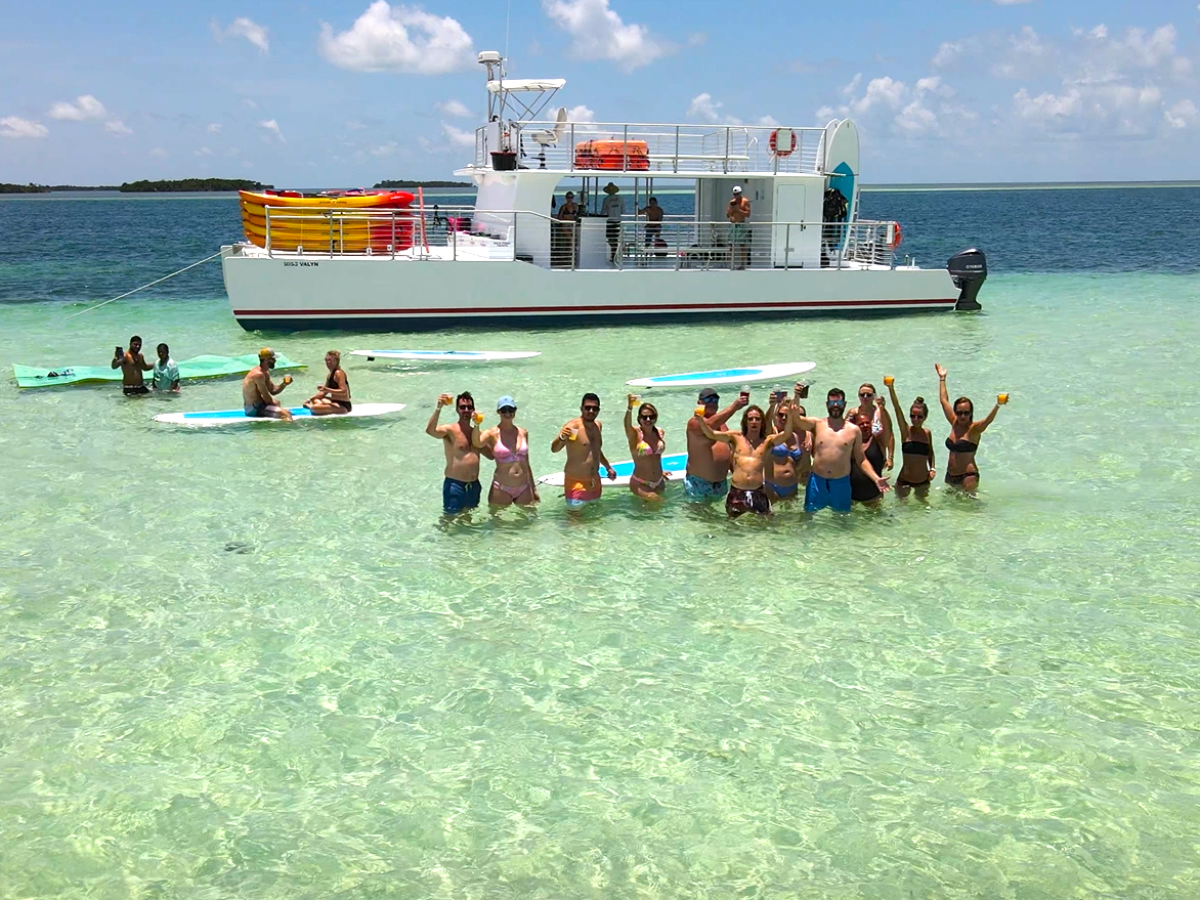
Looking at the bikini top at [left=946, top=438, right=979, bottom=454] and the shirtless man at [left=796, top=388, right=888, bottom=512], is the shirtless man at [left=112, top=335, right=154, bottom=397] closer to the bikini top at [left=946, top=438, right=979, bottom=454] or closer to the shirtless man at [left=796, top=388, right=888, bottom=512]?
the shirtless man at [left=796, top=388, right=888, bottom=512]

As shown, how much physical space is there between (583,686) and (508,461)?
3.40m

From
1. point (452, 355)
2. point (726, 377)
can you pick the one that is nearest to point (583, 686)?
point (726, 377)

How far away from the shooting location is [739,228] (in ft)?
76.1

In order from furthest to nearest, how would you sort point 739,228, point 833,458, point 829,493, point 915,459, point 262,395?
point 739,228 < point 262,395 < point 915,459 < point 829,493 < point 833,458

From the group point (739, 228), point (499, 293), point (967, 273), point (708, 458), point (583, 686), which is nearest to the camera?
point (583, 686)

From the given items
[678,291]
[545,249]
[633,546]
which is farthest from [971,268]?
[633,546]

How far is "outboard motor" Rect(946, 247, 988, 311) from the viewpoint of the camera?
83.4ft

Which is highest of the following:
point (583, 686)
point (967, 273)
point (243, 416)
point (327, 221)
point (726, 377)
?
point (327, 221)

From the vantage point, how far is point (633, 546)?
9.66m

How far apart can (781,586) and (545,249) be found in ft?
47.7

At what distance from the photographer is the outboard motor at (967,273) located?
25422 millimetres

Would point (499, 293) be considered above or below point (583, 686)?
above

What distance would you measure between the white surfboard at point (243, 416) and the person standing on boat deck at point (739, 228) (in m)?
9.98

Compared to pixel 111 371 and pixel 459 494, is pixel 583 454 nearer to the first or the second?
pixel 459 494
